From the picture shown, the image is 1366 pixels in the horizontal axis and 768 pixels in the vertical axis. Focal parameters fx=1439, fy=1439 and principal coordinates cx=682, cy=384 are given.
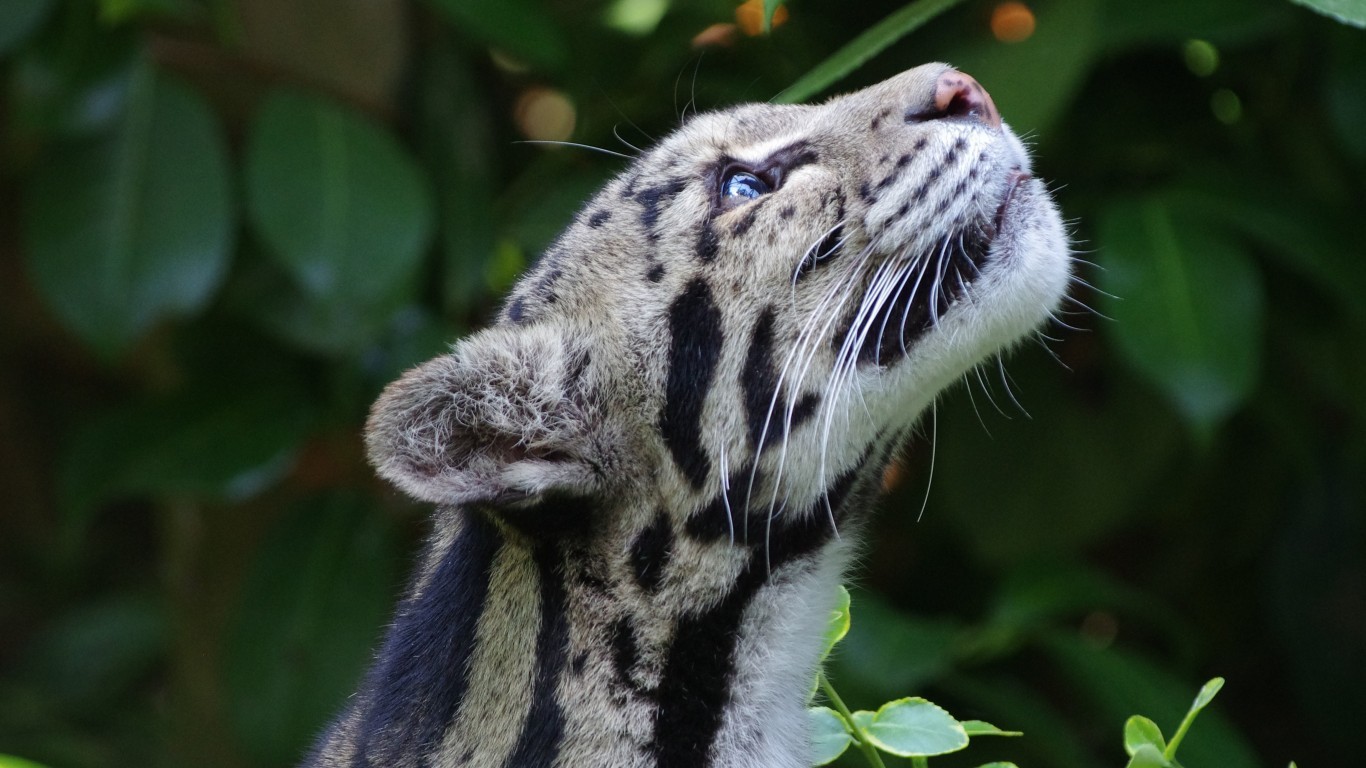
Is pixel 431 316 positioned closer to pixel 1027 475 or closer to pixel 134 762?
pixel 1027 475

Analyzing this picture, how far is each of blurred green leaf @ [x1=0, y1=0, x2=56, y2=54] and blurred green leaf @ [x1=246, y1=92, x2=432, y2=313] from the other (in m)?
0.70

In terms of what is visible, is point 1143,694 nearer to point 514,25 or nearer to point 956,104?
point 956,104

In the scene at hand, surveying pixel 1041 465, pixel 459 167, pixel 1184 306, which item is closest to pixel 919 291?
pixel 1184 306

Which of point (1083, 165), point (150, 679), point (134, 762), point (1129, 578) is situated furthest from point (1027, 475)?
point (150, 679)

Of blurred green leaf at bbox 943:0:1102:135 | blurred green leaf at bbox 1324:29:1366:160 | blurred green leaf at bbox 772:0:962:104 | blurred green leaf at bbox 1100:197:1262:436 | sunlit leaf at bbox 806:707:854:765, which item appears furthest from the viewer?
blurred green leaf at bbox 1324:29:1366:160

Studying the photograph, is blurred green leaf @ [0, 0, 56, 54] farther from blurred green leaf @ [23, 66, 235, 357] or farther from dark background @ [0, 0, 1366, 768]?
blurred green leaf @ [23, 66, 235, 357]

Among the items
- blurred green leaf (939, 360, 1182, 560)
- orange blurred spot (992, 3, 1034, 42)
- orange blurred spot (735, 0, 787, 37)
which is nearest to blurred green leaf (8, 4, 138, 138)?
orange blurred spot (735, 0, 787, 37)

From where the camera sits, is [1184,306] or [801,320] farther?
[1184,306]

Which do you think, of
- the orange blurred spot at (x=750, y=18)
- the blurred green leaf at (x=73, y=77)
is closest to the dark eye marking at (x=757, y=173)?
the orange blurred spot at (x=750, y=18)

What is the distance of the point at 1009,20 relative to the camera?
4633 mm

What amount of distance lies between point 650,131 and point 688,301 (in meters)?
2.38

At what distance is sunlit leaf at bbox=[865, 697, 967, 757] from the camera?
6.01 feet

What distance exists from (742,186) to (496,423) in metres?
0.70

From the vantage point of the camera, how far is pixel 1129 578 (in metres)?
6.27
